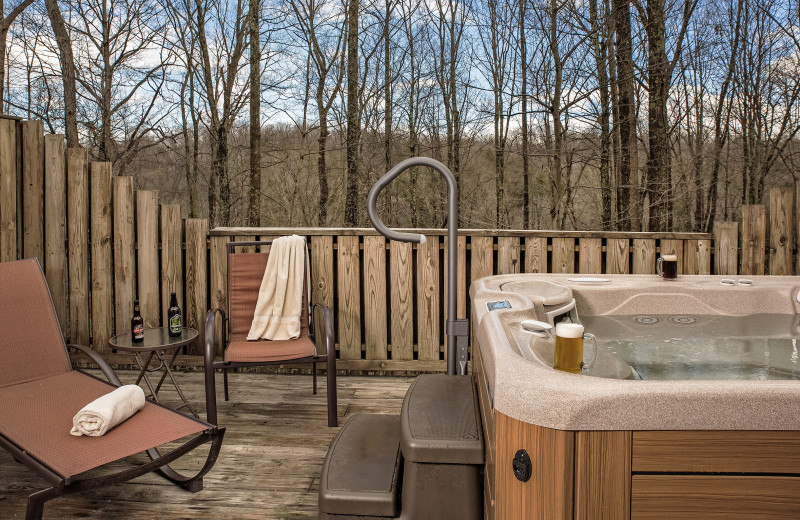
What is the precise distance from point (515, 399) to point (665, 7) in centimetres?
793

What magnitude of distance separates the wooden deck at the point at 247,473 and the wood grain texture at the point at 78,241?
101 centimetres

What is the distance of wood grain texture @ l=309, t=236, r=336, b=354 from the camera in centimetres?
382

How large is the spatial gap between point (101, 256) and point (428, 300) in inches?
93.2

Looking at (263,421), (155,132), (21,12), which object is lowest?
(263,421)

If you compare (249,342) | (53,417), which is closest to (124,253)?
(249,342)

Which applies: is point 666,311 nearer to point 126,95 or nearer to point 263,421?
point 263,421

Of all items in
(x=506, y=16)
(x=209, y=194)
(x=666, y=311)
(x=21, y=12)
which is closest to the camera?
(x=666, y=311)

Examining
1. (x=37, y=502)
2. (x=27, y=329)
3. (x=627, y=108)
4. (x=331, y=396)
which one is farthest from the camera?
(x=627, y=108)

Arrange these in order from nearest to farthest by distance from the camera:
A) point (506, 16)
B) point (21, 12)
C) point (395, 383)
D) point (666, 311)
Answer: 1. point (666, 311)
2. point (395, 383)
3. point (21, 12)
4. point (506, 16)

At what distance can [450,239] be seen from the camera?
225cm

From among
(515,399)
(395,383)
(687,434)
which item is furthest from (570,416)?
(395,383)

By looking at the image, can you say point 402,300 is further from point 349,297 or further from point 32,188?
point 32,188

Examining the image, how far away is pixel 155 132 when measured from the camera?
8109 millimetres

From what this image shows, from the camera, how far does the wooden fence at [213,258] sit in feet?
12.3
